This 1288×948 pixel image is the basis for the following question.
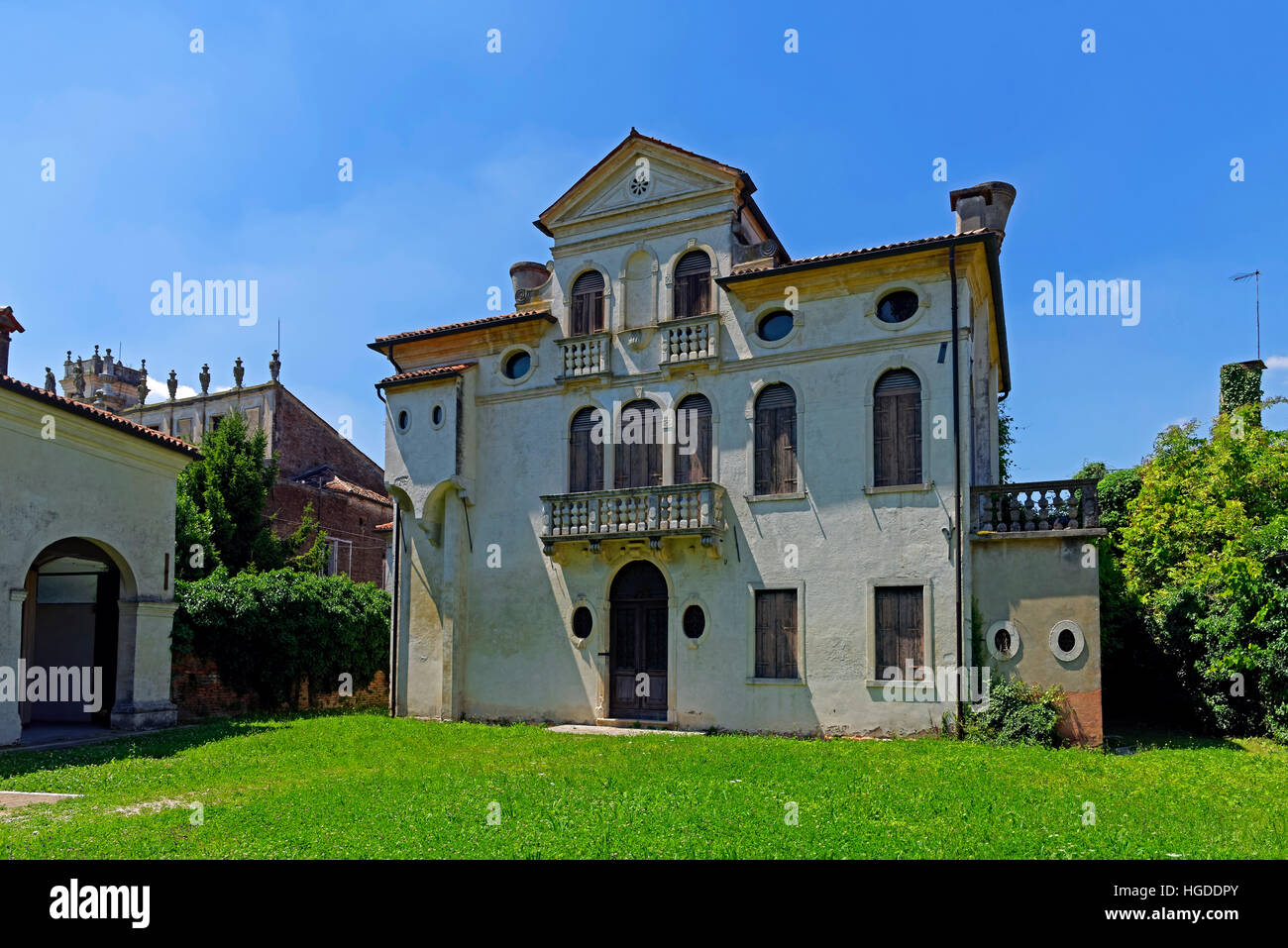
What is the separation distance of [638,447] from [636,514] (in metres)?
1.67

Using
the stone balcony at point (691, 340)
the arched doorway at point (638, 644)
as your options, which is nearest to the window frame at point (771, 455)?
the stone balcony at point (691, 340)

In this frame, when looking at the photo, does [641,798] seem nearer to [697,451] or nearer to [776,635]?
[776,635]

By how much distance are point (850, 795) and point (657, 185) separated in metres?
14.3

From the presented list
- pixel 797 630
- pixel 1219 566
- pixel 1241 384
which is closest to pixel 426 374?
pixel 797 630

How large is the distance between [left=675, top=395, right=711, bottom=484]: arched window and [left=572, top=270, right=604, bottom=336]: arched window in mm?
2907

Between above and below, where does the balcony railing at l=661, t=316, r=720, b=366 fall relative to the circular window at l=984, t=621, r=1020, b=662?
above

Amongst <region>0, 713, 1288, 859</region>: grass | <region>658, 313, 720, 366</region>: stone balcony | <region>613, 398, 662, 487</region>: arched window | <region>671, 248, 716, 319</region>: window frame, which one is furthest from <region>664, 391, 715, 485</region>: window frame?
<region>0, 713, 1288, 859</region>: grass

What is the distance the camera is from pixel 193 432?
1708 inches

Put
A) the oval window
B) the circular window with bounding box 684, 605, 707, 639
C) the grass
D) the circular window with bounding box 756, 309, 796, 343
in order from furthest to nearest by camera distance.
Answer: the oval window → the circular window with bounding box 756, 309, 796, 343 → the circular window with bounding box 684, 605, 707, 639 → the grass

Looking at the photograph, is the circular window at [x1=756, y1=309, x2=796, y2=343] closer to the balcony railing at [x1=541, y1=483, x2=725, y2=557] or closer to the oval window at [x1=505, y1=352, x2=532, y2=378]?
the balcony railing at [x1=541, y1=483, x2=725, y2=557]

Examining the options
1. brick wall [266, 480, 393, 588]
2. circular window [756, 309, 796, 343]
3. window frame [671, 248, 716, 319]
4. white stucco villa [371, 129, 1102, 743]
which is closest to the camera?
white stucco villa [371, 129, 1102, 743]

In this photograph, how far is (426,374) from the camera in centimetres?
2220

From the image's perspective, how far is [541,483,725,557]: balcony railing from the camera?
1941 cm

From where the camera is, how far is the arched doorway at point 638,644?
66.4ft
